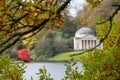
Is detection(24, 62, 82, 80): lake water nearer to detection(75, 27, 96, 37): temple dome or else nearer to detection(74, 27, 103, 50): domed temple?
detection(74, 27, 103, 50): domed temple

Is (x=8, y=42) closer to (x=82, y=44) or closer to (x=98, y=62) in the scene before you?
(x=98, y=62)

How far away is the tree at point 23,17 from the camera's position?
1.63m

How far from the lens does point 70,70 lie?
97.7 inches

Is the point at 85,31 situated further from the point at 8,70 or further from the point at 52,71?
the point at 8,70

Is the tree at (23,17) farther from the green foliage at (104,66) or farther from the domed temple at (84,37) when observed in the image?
the domed temple at (84,37)

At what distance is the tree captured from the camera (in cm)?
163

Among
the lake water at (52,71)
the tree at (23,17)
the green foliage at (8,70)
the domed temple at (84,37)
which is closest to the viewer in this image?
the tree at (23,17)

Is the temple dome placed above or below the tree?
below

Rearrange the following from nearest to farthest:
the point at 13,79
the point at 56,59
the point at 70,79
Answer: the point at 13,79, the point at 70,79, the point at 56,59

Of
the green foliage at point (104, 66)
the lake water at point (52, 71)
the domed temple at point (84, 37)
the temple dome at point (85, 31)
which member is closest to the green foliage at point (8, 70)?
the green foliage at point (104, 66)

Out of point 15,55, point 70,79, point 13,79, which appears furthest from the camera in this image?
point 15,55

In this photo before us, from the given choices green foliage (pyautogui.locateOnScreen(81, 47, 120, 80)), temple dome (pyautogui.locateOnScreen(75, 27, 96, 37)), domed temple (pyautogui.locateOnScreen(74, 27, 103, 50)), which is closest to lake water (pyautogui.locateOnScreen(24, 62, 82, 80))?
green foliage (pyautogui.locateOnScreen(81, 47, 120, 80))

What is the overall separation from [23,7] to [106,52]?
90 cm

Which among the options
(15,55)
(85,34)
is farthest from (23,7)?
(85,34)
